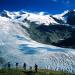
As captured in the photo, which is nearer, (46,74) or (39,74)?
(39,74)

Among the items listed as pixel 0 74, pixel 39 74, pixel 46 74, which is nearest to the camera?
pixel 0 74

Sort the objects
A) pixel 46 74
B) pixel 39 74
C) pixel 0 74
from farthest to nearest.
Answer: pixel 46 74 < pixel 39 74 < pixel 0 74

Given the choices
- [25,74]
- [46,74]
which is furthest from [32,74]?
[46,74]

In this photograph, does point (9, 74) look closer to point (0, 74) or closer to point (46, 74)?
point (0, 74)

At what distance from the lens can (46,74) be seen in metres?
140

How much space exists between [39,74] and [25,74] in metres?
6.18

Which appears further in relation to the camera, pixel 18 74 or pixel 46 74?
pixel 46 74

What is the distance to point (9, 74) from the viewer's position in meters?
124

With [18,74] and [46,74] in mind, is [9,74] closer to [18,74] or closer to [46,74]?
[18,74]

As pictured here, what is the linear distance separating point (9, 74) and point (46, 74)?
21.5 m

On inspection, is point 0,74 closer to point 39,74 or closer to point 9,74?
point 9,74

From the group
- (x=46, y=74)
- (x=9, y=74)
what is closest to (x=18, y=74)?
(x=9, y=74)

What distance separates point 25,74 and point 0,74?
11145 millimetres

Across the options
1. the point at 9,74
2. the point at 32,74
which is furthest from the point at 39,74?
the point at 9,74
